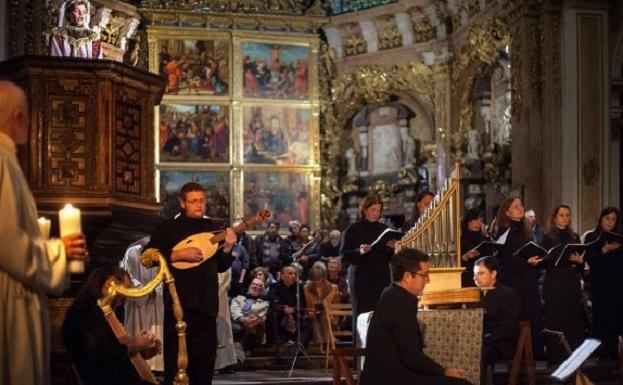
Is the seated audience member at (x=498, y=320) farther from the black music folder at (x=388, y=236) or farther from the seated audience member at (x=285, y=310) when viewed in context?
the seated audience member at (x=285, y=310)

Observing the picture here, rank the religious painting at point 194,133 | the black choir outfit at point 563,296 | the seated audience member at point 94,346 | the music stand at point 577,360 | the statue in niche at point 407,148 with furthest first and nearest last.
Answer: the statue in niche at point 407,148 → the religious painting at point 194,133 → the black choir outfit at point 563,296 → the music stand at point 577,360 → the seated audience member at point 94,346

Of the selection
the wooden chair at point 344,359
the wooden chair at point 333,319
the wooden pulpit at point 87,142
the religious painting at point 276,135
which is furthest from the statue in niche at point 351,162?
the wooden chair at point 344,359

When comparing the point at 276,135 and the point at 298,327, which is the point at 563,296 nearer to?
the point at 298,327

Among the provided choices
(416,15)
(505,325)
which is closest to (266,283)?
(505,325)

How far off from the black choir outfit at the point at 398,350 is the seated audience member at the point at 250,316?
5.59 meters

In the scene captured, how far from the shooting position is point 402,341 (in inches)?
249

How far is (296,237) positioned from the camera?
15305mm

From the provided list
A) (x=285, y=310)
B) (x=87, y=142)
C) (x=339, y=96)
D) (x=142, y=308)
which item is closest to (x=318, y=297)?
(x=285, y=310)

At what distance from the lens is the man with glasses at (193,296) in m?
6.93

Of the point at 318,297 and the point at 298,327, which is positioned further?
the point at 318,297

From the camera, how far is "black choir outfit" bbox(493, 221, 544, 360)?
9945mm

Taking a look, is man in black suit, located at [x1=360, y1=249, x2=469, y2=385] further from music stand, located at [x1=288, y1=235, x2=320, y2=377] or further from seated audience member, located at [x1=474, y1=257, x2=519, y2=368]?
music stand, located at [x1=288, y1=235, x2=320, y2=377]

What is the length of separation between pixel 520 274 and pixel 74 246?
675cm

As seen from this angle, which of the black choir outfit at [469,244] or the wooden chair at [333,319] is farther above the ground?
the black choir outfit at [469,244]
